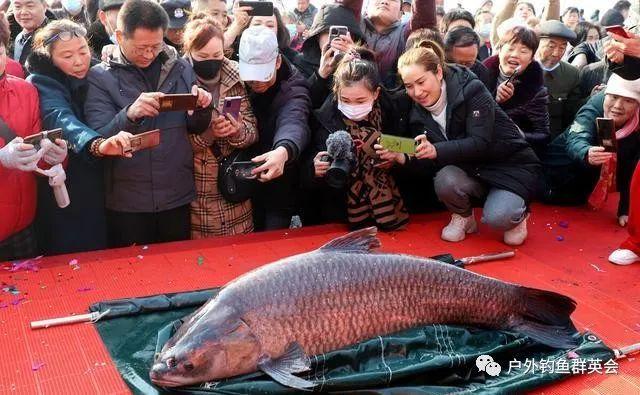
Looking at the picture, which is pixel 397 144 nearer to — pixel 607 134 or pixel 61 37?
pixel 607 134

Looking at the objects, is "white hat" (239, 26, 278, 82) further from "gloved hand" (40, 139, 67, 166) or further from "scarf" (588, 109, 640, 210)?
"scarf" (588, 109, 640, 210)

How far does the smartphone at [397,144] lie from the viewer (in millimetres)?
4047

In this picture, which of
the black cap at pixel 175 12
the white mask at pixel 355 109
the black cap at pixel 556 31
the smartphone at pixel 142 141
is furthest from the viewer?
the black cap at pixel 556 31

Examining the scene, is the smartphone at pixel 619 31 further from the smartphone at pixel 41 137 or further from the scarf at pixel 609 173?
the smartphone at pixel 41 137

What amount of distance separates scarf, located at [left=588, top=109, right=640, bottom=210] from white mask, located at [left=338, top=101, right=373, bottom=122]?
2.03 m

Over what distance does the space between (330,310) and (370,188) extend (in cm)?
197

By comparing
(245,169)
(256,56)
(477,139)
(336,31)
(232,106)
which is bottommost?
(245,169)

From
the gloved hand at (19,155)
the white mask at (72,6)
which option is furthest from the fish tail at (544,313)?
the white mask at (72,6)

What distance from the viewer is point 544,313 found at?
3.03m

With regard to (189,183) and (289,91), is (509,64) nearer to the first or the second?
(289,91)

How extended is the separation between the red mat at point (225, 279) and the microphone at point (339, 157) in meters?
0.55

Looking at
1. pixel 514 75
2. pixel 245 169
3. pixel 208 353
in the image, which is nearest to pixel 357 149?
pixel 245 169

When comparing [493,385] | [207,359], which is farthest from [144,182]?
[493,385]

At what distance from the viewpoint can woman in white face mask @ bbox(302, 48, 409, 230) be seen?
421cm
